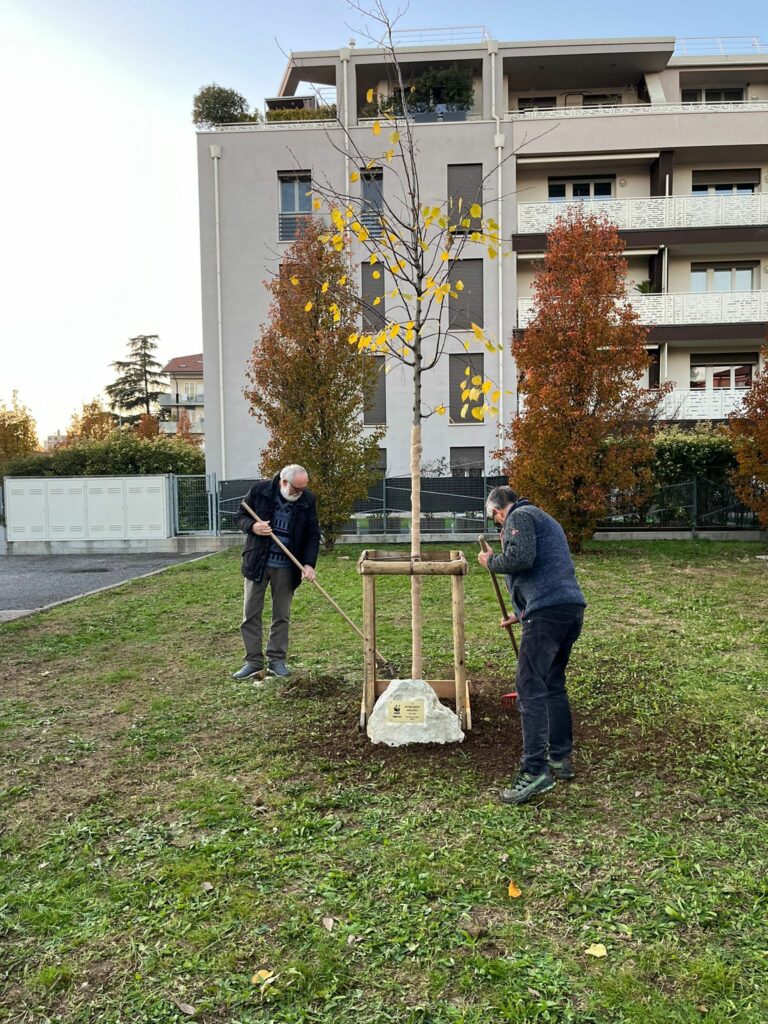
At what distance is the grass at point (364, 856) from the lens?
262 centimetres

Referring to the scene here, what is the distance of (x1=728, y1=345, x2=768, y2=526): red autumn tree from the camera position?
48.9 ft

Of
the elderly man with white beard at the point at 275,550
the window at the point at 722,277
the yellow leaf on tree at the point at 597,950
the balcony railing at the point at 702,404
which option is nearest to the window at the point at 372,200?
the elderly man with white beard at the point at 275,550

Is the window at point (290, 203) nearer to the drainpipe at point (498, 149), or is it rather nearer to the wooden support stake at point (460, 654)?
the drainpipe at point (498, 149)

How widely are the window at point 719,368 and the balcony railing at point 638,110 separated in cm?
771

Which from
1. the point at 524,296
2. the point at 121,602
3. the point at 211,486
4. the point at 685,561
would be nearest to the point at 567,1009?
the point at 121,602

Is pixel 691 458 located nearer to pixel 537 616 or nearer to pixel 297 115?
pixel 537 616

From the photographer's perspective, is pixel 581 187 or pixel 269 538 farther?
pixel 581 187

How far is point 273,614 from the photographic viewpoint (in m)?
6.72

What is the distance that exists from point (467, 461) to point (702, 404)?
25.3ft

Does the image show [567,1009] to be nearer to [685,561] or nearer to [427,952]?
[427,952]

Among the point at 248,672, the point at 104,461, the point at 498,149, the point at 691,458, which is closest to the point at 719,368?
the point at 691,458

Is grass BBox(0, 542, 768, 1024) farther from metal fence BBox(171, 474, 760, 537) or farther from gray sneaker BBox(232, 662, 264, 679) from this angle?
metal fence BBox(171, 474, 760, 537)

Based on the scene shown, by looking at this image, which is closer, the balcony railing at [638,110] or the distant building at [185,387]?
the balcony railing at [638,110]

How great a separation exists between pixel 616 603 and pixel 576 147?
19.4 meters
